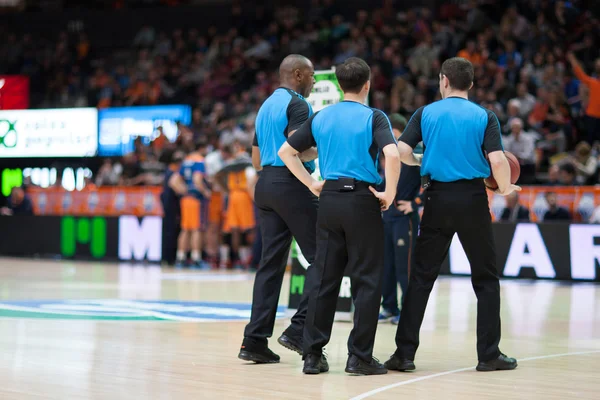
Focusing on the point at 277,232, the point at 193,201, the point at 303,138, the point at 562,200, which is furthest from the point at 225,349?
the point at 193,201

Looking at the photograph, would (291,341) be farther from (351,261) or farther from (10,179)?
(10,179)

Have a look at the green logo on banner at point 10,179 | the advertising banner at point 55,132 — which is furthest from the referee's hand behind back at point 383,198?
the green logo on banner at point 10,179

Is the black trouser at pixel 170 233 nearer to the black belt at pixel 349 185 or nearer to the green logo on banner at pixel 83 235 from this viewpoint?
the green logo on banner at pixel 83 235

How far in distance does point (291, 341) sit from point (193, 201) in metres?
11.8

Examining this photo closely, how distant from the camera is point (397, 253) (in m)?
10.1

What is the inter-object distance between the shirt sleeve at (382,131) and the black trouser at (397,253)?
11.5 ft

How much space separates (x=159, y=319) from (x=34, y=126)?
19.3 metres

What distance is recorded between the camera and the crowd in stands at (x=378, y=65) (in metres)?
18.5

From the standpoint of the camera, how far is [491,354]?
6.95 metres

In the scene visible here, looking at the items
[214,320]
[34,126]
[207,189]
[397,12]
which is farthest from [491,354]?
[34,126]

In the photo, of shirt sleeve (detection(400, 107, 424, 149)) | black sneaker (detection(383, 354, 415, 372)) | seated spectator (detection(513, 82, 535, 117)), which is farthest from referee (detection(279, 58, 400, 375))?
seated spectator (detection(513, 82, 535, 117))

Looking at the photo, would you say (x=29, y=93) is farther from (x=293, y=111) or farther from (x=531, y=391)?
(x=531, y=391)

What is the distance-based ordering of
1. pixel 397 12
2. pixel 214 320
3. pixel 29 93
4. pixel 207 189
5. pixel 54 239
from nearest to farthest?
pixel 214 320 < pixel 207 189 < pixel 54 239 < pixel 397 12 < pixel 29 93

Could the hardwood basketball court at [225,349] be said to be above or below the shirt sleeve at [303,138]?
below
